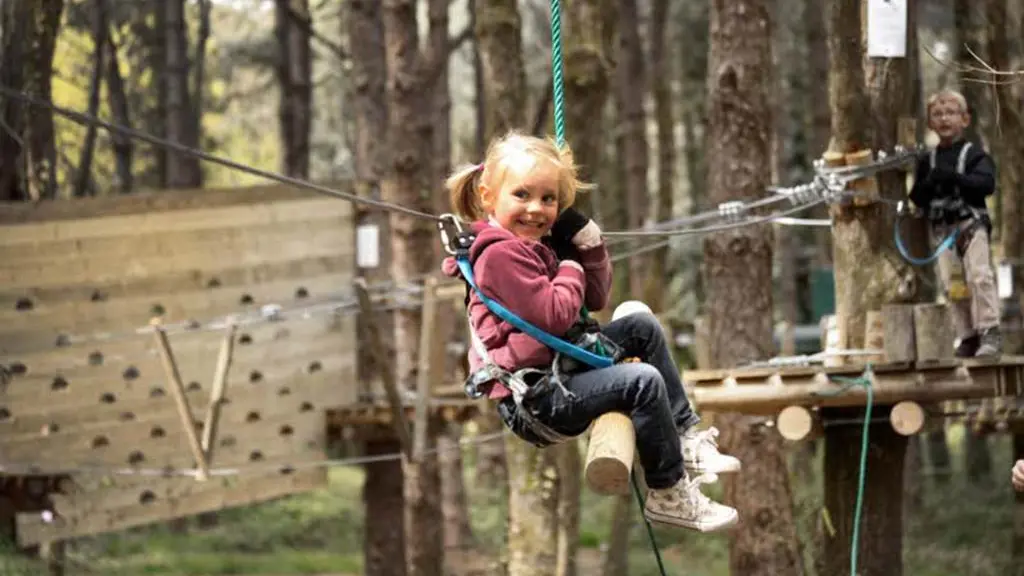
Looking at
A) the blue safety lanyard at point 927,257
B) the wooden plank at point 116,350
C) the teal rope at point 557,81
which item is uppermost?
the teal rope at point 557,81

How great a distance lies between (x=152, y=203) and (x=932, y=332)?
7.84 meters

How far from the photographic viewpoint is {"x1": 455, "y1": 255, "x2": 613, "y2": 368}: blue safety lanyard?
570 cm

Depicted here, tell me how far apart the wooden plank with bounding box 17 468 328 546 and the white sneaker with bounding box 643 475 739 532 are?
8.57 meters

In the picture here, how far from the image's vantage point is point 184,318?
1490cm

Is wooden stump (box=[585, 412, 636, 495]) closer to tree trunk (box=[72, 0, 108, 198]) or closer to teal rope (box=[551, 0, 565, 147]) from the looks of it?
teal rope (box=[551, 0, 565, 147])

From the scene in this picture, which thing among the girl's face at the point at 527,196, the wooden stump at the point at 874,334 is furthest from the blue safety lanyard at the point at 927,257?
the girl's face at the point at 527,196

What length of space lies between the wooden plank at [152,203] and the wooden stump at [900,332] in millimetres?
7134

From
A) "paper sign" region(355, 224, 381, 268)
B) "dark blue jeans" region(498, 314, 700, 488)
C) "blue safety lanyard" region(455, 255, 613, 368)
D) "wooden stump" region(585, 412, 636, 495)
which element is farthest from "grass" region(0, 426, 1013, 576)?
"wooden stump" region(585, 412, 636, 495)

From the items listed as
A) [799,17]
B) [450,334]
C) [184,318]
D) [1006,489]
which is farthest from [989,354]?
[799,17]

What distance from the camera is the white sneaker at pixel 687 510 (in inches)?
237

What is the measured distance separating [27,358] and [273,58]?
1544cm

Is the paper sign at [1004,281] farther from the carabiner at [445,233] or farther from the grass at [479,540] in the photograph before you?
the carabiner at [445,233]

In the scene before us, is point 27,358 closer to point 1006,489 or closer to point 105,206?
point 105,206

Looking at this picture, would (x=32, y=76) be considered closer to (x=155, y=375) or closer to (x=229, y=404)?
(x=155, y=375)
